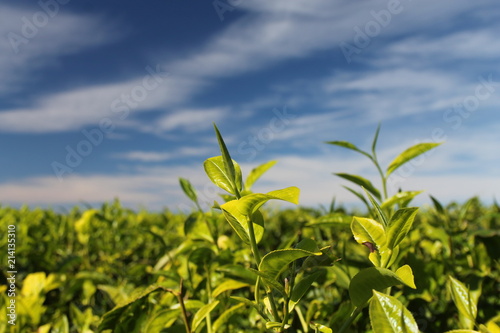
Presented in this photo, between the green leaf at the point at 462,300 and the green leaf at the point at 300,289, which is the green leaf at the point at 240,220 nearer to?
the green leaf at the point at 300,289

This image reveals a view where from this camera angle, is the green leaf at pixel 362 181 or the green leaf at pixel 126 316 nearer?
the green leaf at pixel 126 316

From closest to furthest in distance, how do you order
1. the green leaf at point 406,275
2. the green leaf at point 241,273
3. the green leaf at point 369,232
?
1. the green leaf at point 406,275
2. the green leaf at point 369,232
3. the green leaf at point 241,273

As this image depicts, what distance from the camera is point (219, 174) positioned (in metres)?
0.83

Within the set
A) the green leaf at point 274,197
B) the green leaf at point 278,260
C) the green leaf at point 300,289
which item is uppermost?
the green leaf at point 274,197

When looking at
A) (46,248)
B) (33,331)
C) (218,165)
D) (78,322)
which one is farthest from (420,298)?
(46,248)

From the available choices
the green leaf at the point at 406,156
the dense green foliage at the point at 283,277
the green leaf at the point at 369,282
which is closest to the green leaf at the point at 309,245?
the dense green foliage at the point at 283,277

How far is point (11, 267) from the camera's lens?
249cm

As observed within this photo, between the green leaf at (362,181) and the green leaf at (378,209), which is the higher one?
the green leaf at (362,181)

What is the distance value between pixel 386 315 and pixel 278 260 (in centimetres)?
20

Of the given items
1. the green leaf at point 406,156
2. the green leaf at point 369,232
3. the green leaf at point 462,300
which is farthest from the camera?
the green leaf at point 406,156

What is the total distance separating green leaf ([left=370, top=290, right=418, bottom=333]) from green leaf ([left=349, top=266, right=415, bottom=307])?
0.04 metres

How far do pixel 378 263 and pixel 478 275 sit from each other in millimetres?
767

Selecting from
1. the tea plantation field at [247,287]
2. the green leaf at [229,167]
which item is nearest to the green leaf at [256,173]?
the tea plantation field at [247,287]

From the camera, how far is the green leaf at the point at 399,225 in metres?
0.70
